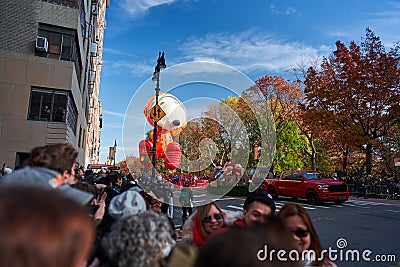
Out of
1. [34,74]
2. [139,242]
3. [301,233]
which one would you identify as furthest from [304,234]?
[34,74]

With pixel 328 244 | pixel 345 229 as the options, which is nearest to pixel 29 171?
pixel 328 244

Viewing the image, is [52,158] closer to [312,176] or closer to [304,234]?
[304,234]

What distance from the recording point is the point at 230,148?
798 cm

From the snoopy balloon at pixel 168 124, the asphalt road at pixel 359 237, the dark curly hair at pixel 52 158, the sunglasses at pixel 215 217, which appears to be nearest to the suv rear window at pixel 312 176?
the asphalt road at pixel 359 237

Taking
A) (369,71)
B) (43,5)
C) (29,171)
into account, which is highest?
(43,5)

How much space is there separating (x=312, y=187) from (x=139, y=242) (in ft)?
Answer: 54.6

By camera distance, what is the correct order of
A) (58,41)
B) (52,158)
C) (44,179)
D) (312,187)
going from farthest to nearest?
(58,41), (312,187), (52,158), (44,179)

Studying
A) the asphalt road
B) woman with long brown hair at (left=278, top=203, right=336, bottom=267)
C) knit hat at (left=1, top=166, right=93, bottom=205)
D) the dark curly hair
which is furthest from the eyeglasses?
the asphalt road

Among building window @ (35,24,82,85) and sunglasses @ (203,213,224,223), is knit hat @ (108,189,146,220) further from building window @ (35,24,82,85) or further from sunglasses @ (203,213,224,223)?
building window @ (35,24,82,85)

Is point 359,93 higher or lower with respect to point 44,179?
higher

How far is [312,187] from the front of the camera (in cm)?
1678

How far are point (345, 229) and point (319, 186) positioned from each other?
6812 mm

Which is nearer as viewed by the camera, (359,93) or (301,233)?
(301,233)

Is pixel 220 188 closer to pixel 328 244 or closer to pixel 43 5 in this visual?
pixel 328 244
